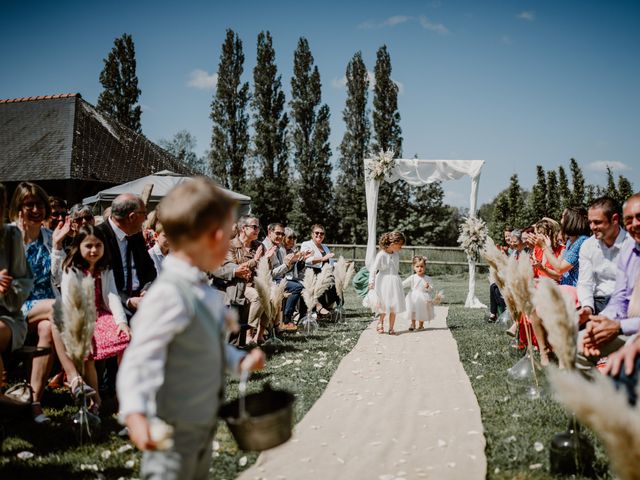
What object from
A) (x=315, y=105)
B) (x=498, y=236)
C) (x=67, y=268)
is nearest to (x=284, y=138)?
(x=315, y=105)

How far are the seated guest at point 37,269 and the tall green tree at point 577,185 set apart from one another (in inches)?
976

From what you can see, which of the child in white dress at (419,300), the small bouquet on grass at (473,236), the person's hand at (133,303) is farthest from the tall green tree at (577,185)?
the person's hand at (133,303)

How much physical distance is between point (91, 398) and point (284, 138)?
29980mm

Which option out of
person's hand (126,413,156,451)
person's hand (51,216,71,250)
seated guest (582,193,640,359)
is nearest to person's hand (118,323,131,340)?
person's hand (51,216,71,250)

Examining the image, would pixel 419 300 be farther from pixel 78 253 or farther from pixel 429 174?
pixel 78 253

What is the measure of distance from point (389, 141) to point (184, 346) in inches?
1258

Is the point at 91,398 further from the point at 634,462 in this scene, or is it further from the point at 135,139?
the point at 135,139

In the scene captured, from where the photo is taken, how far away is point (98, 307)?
4566mm

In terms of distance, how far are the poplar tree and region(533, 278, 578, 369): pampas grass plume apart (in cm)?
2937

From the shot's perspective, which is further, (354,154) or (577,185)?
(354,154)

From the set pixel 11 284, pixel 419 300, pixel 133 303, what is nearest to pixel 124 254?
pixel 133 303

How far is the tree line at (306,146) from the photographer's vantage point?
32.5 meters

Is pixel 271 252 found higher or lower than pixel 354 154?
lower

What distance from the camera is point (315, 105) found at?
33.2 metres
